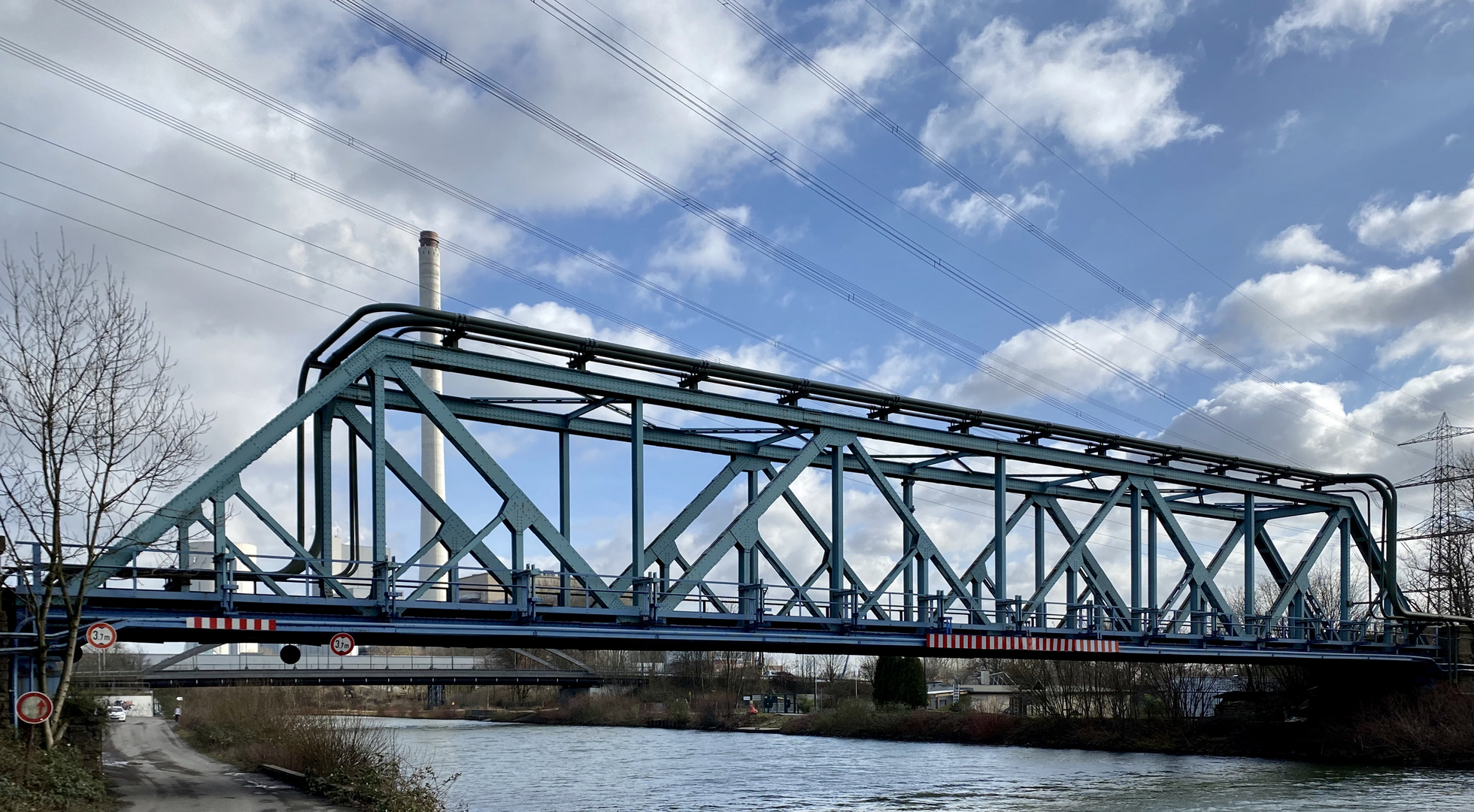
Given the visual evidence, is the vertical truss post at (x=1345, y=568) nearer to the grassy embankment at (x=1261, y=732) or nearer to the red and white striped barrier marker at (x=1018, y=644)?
the grassy embankment at (x=1261, y=732)

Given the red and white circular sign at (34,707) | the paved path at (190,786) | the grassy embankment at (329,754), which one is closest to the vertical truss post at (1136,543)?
the grassy embankment at (329,754)

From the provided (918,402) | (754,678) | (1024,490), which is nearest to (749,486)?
(918,402)

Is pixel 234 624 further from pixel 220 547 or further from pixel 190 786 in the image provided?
pixel 190 786

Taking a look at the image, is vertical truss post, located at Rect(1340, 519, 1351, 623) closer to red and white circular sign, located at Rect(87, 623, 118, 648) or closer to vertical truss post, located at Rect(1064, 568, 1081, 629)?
vertical truss post, located at Rect(1064, 568, 1081, 629)

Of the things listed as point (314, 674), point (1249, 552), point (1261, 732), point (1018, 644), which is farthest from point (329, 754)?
point (314, 674)

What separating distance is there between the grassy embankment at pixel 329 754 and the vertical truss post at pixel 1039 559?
16055mm

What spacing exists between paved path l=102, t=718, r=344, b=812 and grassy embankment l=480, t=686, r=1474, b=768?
1381 inches

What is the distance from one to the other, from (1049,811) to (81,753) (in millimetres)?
22905

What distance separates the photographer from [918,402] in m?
31.8

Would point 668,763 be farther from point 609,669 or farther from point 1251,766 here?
point 609,669

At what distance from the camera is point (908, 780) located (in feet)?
144

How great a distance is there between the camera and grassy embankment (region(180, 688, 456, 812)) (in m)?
28.0

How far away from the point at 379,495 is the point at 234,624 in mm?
3685

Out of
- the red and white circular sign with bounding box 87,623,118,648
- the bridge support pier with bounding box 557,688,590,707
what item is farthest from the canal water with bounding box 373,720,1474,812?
the bridge support pier with bounding box 557,688,590,707
